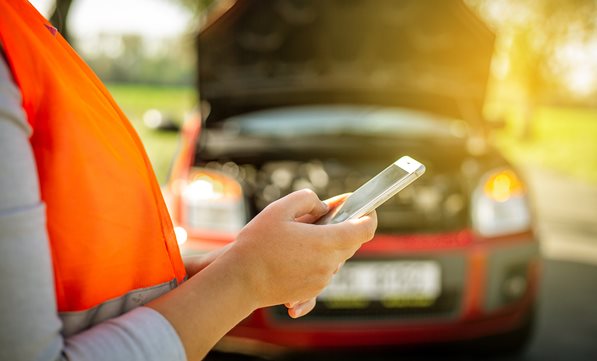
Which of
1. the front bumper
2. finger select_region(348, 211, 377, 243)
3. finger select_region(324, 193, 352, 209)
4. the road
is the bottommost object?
the road

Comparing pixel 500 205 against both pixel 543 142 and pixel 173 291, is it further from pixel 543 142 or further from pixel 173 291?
pixel 543 142

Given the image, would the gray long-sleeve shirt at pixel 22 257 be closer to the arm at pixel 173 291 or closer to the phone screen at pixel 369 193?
the arm at pixel 173 291

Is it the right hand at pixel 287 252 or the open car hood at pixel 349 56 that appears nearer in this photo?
the right hand at pixel 287 252

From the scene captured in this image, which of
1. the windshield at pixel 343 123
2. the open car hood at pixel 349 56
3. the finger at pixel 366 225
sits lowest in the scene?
the finger at pixel 366 225

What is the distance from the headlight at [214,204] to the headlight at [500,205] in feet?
3.82

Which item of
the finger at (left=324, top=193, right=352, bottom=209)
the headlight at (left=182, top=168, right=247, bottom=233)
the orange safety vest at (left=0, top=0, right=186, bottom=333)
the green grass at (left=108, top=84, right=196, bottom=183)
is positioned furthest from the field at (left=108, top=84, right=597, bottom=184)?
the orange safety vest at (left=0, top=0, right=186, bottom=333)

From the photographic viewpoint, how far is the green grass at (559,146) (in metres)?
13.2

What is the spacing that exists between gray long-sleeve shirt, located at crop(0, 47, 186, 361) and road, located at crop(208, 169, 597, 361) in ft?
7.24

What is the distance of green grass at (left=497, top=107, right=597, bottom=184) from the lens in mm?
13203

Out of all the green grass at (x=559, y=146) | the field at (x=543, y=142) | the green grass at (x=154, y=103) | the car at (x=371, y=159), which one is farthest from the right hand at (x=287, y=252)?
the green grass at (x=154, y=103)

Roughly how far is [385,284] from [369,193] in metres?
1.80

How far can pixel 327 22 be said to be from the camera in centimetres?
376

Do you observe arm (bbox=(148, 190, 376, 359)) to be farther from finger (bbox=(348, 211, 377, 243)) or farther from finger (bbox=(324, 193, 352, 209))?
finger (bbox=(324, 193, 352, 209))

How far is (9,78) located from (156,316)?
13.1 inches
